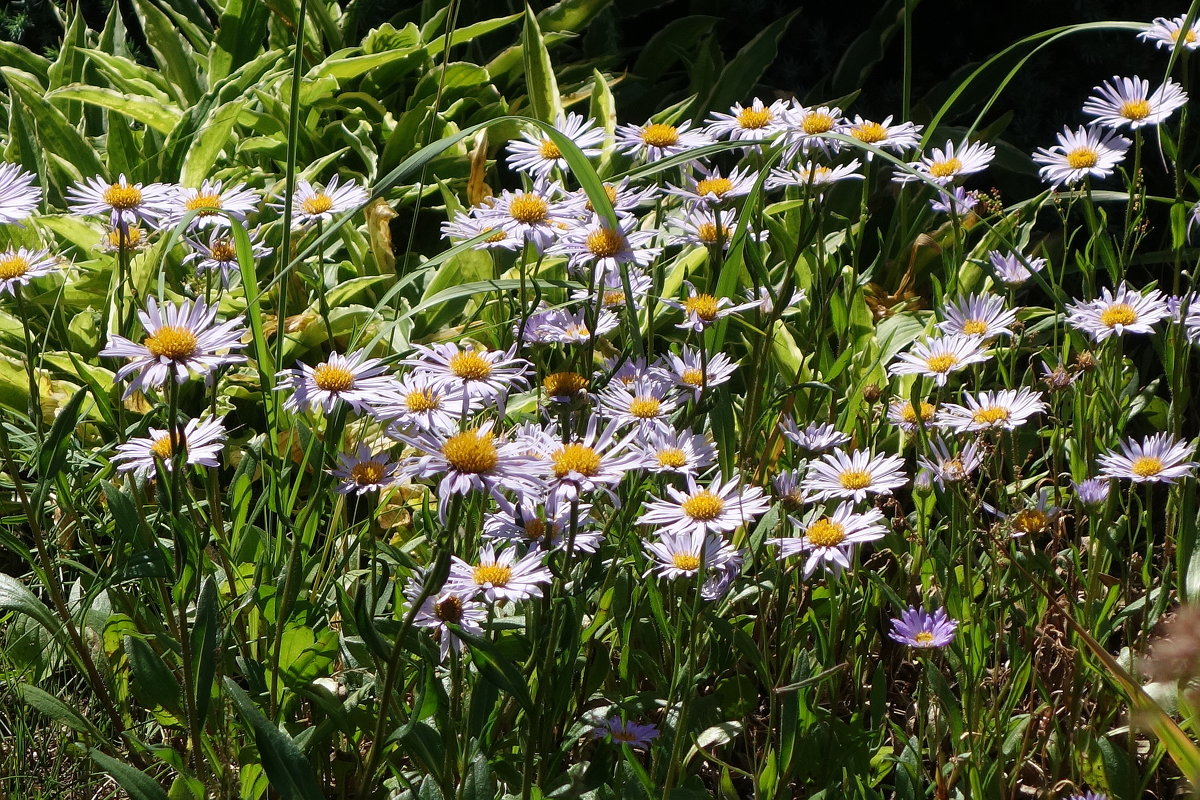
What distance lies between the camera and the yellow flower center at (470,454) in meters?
0.97

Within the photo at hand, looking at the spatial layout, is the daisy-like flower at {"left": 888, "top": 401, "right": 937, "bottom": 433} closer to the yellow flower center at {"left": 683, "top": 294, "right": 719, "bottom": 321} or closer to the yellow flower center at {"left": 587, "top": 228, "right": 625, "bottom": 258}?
the yellow flower center at {"left": 683, "top": 294, "right": 719, "bottom": 321}

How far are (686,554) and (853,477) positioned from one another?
23cm

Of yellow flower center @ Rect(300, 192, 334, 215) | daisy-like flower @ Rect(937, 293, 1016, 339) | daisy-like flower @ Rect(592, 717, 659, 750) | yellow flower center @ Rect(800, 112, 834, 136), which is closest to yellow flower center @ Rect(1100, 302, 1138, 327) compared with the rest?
daisy-like flower @ Rect(937, 293, 1016, 339)

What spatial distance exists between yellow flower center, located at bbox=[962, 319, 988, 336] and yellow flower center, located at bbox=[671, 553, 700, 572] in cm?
51

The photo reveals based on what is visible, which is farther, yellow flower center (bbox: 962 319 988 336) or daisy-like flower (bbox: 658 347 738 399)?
yellow flower center (bbox: 962 319 988 336)

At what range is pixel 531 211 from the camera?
133 centimetres

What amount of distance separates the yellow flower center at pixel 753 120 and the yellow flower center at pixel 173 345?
35.8 inches

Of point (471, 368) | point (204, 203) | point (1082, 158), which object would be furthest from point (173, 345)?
point (1082, 158)

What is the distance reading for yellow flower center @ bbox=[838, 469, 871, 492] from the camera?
1341mm

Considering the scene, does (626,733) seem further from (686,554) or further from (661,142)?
(661,142)

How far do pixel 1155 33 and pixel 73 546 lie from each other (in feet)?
5.96

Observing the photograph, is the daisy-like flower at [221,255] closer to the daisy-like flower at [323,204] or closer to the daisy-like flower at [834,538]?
the daisy-like flower at [323,204]

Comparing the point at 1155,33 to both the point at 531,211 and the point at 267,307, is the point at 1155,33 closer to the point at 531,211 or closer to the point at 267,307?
the point at 531,211

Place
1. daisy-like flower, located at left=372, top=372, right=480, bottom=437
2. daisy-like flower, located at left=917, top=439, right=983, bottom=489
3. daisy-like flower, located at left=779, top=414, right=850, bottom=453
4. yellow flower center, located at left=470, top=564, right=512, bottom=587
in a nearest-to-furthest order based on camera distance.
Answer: daisy-like flower, located at left=372, top=372, right=480, bottom=437 → yellow flower center, located at left=470, top=564, right=512, bottom=587 → daisy-like flower, located at left=917, top=439, right=983, bottom=489 → daisy-like flower, located at left=779, top=414, right=850, bottom=453
